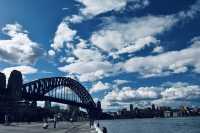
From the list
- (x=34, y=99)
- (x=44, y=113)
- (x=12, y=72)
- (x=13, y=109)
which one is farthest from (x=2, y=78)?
(x=13, y=109)

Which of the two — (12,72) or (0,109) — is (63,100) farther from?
(0,109)

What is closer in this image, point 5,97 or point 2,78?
point 5,97

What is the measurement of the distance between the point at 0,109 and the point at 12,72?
43.4 m

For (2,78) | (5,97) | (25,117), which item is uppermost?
(2,78)

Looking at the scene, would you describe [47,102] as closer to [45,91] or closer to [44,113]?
[45,91]

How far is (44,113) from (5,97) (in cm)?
1869

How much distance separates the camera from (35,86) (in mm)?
187375

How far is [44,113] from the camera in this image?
487 feet

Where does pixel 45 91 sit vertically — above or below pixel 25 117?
above

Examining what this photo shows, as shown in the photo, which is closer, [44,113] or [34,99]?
[44,113]

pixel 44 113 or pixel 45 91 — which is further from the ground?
pixel 45 91

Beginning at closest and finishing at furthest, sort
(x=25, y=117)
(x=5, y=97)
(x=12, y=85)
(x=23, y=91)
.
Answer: (x=25, y=117) → (x=5, y=97) → (x=12, y=85) → (x=23, y=91)

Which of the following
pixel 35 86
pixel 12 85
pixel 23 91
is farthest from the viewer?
pixel 35 86

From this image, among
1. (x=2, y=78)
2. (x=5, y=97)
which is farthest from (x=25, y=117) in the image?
(x=2, y=78)
